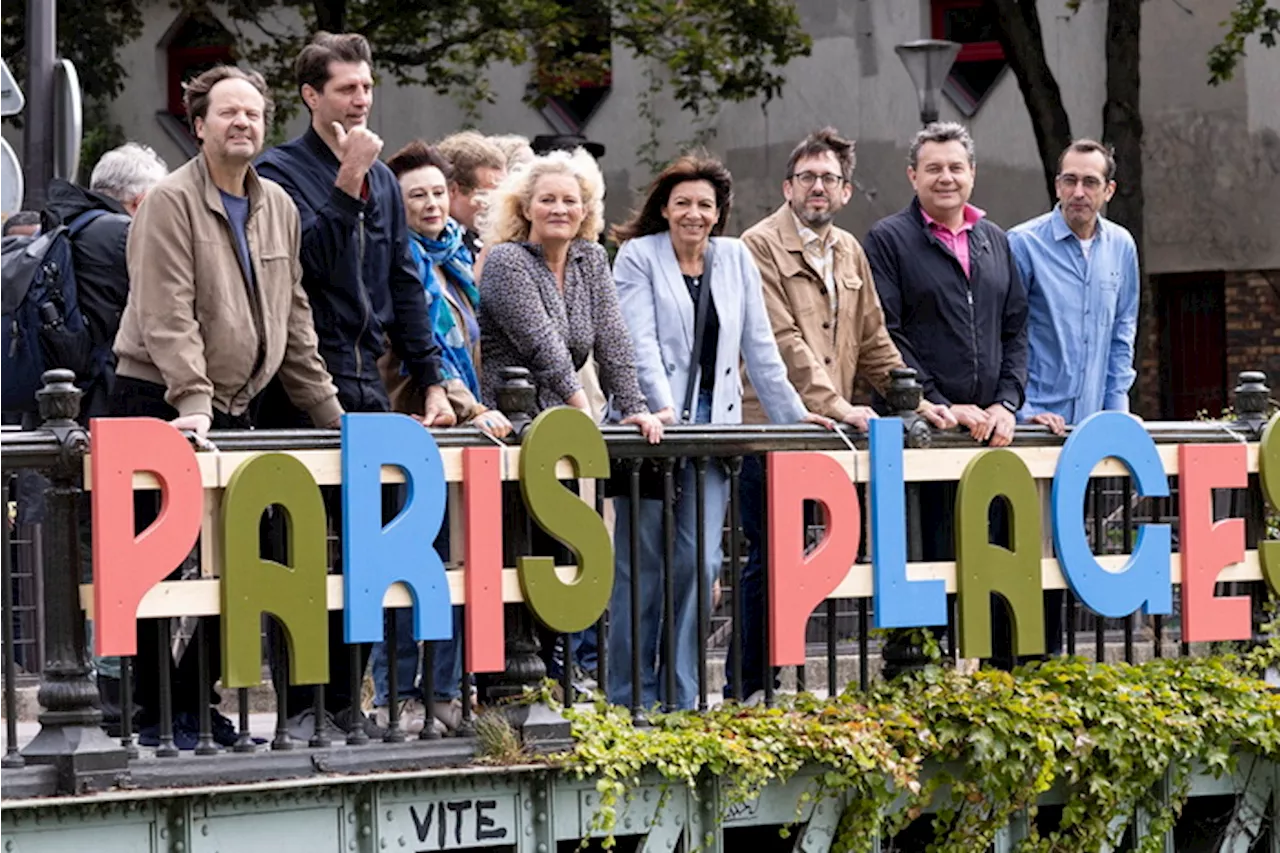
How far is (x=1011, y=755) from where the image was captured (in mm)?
9828

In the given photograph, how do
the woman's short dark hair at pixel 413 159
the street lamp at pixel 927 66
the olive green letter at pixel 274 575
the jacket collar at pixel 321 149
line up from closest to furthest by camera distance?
the olive green letter at pixel 274 575
the jacket collar at pixel 321 149
the woman's short dark hair at pixel 413 159
the street lamp at pixel 927 66

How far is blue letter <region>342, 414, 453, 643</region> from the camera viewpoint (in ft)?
28.3

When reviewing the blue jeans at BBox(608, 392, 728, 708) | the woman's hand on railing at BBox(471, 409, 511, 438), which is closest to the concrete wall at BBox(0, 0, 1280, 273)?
the blue jeans at BBox(608, 392, 728, 708)

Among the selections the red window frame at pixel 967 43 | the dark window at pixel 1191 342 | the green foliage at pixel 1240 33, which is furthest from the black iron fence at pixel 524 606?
the red window frame at pixel 967 43

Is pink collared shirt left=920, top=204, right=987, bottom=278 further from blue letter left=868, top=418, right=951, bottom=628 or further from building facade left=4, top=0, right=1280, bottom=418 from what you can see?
building facade left=4, top=0, right=1280, bottom=418

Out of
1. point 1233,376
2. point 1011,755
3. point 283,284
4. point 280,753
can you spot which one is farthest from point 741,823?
point 1233,376

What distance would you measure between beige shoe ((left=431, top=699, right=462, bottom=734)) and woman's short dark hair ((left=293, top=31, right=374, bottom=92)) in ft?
6.85

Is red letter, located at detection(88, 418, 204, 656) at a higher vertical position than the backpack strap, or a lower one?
lower

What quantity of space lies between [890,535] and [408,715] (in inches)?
72.2

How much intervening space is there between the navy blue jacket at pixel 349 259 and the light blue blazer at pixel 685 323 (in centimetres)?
97

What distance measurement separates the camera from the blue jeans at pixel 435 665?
364 inches

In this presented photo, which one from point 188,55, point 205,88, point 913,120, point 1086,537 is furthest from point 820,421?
point 188,55

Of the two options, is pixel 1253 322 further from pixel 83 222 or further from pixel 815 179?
pixel 83 222

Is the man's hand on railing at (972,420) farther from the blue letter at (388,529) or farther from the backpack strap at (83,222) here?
the backpack strap at (83,222)
